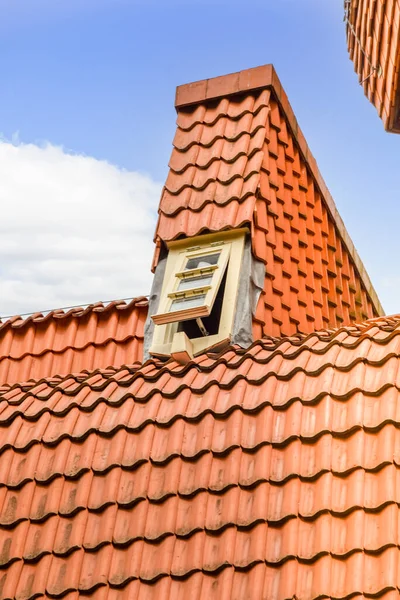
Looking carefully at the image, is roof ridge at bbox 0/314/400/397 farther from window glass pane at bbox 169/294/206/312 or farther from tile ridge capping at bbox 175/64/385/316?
tile ridge capping at bbox 175/64/385/316

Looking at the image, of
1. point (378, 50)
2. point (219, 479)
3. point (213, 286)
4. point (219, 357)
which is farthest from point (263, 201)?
point (219, 479)

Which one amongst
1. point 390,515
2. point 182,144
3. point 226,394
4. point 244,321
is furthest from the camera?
point 182,144

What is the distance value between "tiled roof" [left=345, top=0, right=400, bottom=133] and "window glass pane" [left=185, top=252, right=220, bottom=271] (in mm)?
1999

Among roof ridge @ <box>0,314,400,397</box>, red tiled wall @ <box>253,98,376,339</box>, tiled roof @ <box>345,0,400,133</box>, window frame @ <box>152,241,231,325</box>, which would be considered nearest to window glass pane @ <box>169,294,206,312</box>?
window frame @ <box>152,241,231,325</box>

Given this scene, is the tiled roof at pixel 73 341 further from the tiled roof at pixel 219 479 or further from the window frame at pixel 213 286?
the tiled roof at pixel 219 479

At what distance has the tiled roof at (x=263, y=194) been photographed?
10.2 metres

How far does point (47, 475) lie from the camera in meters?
8.32

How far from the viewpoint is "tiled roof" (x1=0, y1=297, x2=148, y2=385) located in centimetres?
1031

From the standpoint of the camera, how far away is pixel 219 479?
767cm

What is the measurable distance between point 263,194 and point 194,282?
1.16 metres

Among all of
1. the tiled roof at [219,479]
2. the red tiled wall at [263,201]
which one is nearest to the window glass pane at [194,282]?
the red tiled wall at [263,201]

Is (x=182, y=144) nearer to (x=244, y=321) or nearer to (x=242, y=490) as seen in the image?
(x=244, y=321)

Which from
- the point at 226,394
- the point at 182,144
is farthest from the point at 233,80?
the point at 226,394

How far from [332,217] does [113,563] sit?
228 inches
